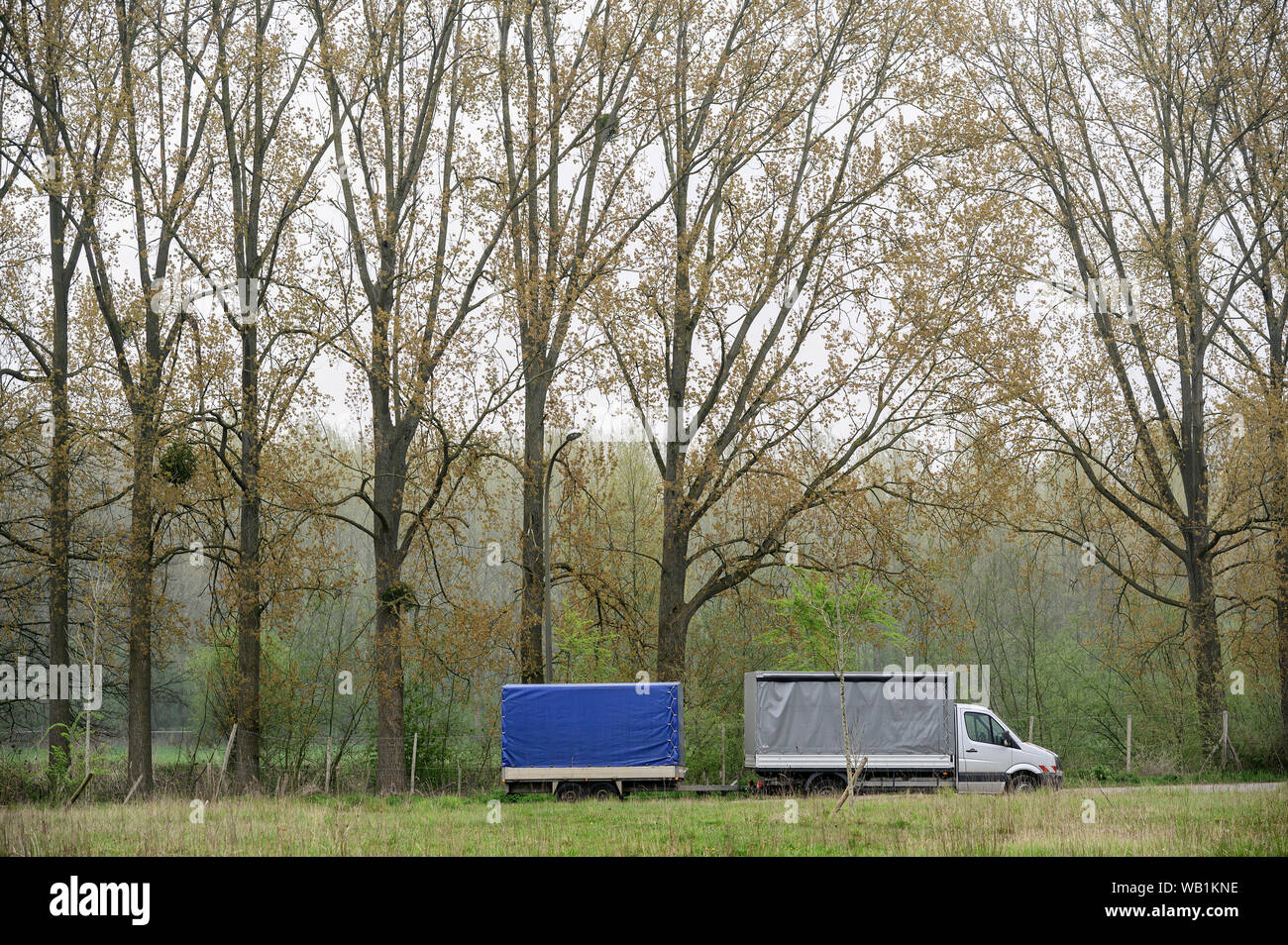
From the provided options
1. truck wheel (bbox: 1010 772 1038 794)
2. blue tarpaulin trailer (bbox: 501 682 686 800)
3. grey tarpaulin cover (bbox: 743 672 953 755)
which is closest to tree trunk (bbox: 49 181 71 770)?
blue tarpaulin trailer (bbox: 501 682 686 800)

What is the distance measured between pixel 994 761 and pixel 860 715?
10.8 ft

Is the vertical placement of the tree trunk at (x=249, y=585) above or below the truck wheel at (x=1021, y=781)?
above

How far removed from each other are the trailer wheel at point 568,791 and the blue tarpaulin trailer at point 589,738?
0.02 meters

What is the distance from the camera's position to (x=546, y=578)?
91.6 ft

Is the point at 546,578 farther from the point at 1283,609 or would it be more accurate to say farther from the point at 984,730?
the point at 1283,609

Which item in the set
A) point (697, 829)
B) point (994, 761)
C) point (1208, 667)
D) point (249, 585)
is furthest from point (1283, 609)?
point (249, 585)

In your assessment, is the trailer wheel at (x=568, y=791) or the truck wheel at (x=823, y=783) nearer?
the trailer wheel at (x=568, y=791)

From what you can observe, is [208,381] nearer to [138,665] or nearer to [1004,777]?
[138,665]

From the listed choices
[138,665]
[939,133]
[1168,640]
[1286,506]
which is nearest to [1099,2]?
[939,133]

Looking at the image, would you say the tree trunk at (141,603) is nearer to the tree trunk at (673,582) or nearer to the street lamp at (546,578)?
the street lamp at (546,578)

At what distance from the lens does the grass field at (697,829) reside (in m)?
12.8

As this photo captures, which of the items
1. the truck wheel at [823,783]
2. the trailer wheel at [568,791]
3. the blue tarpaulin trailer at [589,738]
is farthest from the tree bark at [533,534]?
the truck wheel at [823,783]

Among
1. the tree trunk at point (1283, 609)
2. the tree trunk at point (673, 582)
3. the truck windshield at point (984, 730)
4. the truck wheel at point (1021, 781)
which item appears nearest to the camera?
the truck wheel at point (1021, 781)

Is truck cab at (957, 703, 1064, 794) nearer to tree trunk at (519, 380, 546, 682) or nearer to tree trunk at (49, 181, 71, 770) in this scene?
tree trunk at (519, 380, 546, 682)
